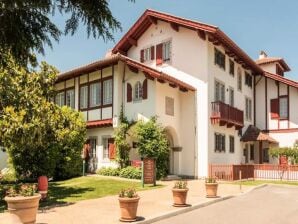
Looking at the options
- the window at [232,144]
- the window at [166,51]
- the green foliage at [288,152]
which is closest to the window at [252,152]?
the green foliage at [288,152]

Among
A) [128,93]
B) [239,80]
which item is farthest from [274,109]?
[128,93]

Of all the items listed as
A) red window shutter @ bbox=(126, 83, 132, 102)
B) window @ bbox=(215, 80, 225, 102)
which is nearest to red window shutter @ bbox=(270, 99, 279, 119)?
window @ bbox=(215, 80, 225, 102)

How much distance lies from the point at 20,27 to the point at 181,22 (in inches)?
921

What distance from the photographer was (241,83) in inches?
1282

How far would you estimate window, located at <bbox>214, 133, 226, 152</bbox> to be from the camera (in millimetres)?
27175

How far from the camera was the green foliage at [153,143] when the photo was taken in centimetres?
2294

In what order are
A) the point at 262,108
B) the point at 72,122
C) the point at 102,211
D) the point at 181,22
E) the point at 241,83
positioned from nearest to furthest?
the point at 102,211
the point at 72,122
the point at 181,22
the point at 241,83
the point at 262,108

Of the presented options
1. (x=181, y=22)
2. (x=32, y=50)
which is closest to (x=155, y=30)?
(x=181, y=22)

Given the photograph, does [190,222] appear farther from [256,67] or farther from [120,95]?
Answer: [256,67]

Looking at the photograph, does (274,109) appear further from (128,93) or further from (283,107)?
(128,93)

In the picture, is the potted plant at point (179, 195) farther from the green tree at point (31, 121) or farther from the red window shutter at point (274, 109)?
the red window shutter at point (274, 109)

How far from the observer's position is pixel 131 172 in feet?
76.9

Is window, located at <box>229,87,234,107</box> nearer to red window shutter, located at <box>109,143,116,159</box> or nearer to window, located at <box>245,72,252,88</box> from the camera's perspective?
window, located at <box>245,72,252,88</box>

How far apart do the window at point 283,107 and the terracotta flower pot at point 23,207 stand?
27773mm
